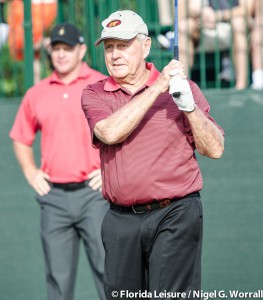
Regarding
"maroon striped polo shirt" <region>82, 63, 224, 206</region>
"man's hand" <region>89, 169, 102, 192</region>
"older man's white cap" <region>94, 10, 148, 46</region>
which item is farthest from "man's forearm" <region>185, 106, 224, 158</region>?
"man's hand" <region>89, 169, 102, 192</region>

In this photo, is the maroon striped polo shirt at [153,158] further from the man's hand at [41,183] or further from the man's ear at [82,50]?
the man's ear at [82,50]

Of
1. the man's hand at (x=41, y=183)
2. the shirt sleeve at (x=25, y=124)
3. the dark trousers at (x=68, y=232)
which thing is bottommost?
the dark trousers at (x=68, y=232)

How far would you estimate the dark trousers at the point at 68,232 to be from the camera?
6301mm

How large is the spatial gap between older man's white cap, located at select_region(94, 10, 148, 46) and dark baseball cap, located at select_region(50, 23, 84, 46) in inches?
62.0

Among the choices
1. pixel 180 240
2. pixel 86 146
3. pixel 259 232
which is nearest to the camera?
pixel 180 240

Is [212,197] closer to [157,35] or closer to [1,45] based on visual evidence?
[157,35]

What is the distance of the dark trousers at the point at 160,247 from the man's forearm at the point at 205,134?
306 millimetres

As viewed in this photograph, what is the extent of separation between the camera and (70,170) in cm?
630

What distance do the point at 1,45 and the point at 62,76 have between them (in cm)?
95

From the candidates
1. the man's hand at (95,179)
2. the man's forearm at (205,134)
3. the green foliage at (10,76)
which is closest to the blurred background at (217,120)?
the green foliage at (10,76)

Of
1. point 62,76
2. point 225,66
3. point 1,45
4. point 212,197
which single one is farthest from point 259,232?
point 1,45

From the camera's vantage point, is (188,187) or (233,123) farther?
(233,123)

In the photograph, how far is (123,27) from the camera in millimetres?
4746

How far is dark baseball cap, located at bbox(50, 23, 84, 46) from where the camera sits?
6422 millimetres
